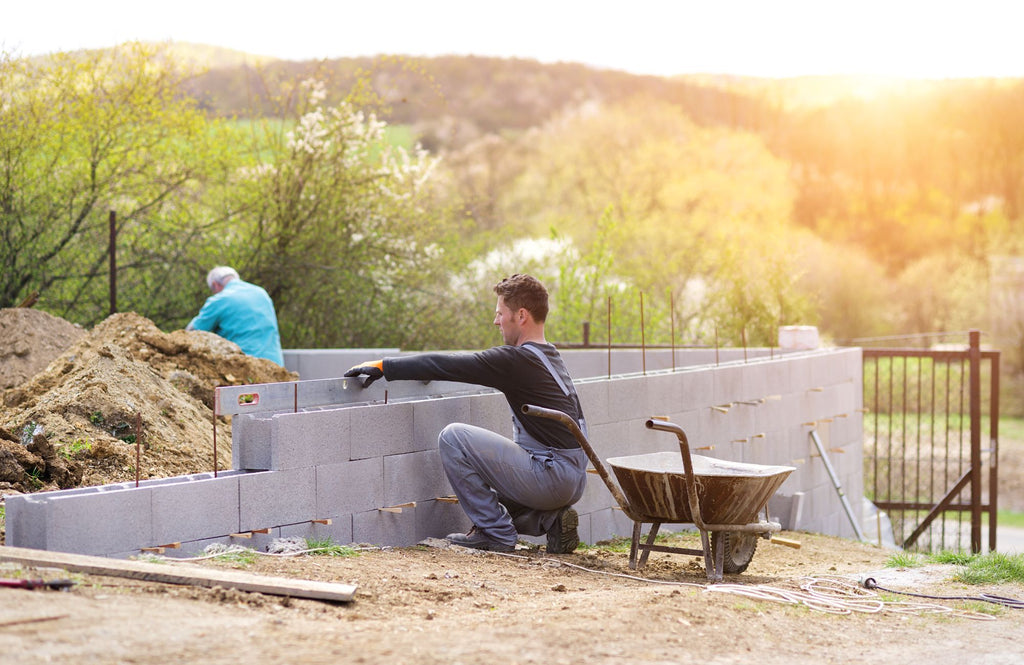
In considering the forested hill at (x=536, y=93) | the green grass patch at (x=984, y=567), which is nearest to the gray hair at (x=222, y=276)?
the green grass patch at (x=984, y=567)

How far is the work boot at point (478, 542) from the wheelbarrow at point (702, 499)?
607mm

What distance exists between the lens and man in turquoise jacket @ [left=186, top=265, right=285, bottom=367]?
25.4 ft

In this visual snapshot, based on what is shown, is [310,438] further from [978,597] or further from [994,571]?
[994,571]

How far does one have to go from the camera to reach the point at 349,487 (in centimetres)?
480

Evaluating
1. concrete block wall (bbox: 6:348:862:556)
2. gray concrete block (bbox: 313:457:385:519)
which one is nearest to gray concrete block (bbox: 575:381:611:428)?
concrete block wall (bbox: 6:348:862:556)

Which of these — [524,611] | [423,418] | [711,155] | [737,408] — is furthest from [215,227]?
[711,155]

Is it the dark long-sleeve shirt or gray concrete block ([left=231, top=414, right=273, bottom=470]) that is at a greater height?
the dark long-sleeve shirt

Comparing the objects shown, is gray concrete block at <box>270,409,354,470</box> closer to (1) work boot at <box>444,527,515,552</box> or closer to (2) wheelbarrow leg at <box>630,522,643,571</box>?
(1) work boot at <box>444,527,515,552</box>

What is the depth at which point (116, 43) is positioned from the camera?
1184cm

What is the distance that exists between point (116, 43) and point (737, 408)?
8302 millimetres

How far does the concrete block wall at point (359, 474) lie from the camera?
3953mm

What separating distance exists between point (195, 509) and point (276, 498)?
397 mm

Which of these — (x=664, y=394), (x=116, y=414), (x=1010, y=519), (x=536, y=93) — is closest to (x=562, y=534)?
(x=664, y=394)

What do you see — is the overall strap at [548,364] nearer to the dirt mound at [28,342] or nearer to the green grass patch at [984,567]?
the green grass patch at [984,567]
